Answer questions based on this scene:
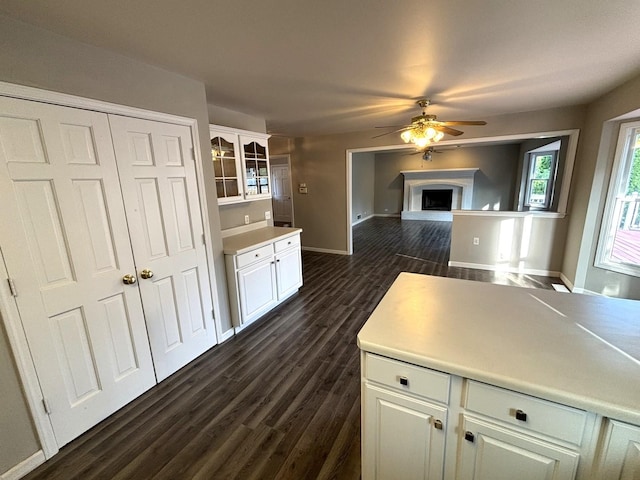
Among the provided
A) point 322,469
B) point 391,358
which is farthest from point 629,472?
point 322,469

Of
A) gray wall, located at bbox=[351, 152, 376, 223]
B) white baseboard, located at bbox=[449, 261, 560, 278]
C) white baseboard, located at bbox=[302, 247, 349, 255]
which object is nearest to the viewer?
white baseboard, located at bbox=[449, 261, 560, 278]

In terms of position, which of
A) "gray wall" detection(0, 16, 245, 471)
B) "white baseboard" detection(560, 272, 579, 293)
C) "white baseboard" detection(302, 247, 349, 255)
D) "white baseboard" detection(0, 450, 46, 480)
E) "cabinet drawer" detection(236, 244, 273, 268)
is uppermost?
"gray wall" detection(0, 16, 245, 471)

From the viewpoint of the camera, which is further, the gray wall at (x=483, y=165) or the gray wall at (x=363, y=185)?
the gray wall at (x=363, y=185)

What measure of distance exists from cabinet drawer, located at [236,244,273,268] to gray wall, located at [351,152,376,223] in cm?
580

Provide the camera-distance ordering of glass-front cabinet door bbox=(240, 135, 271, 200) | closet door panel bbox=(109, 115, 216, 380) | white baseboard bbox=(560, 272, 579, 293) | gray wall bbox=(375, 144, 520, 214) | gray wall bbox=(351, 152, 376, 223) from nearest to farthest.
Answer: closet door panel bbox=(109, 115, 216, 380), glass-front cabinet door bbox=(240, 135, 271, 200), white baseboard bbox=(560, 272, 579, 293), gray wall bbox=(375, 144, 520, 214), gray wall bbox=(351, 152, 376, 223)

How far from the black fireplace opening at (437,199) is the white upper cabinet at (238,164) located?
7.14 meters

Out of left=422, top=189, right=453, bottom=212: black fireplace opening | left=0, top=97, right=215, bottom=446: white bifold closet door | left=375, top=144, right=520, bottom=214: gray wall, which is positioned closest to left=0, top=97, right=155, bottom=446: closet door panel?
left=0, top=97, right=215, bottom=446: white bifold closet door

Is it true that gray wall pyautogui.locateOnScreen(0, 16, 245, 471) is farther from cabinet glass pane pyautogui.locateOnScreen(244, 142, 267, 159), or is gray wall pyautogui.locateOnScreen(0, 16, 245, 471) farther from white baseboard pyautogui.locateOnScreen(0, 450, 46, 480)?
cabinet glass pane pyautogui.locateOnScreen(244, 142, 267, 159)

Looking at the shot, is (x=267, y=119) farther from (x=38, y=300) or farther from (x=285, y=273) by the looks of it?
(x=38, y=300)

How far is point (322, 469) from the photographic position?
1.58 meters

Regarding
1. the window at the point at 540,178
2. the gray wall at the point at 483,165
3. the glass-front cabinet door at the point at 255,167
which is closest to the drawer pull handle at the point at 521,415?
the glass-front cabinet door at the point at 255,167

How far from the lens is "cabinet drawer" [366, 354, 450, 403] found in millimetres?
1073

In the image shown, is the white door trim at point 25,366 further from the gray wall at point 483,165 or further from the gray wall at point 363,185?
the gray wall at point 483,165

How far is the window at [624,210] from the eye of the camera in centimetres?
306
